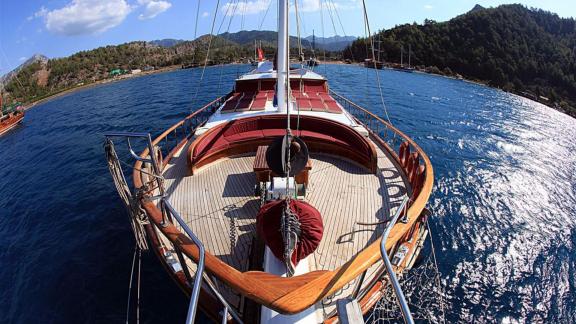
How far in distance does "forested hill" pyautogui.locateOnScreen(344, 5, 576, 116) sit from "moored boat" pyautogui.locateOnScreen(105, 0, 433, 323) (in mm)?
61868

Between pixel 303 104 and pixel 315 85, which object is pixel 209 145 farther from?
pixel 315 85

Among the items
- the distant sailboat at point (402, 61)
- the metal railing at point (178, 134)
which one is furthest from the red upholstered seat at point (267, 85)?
the distant sailboat at point (402, 61)

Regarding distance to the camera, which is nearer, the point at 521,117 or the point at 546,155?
the point at 546,155

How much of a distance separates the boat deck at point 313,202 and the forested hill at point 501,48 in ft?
204

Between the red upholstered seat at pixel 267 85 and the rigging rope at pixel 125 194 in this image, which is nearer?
the rigging rope at pixel 125 194

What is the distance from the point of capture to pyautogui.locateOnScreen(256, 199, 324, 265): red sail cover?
4.14 m

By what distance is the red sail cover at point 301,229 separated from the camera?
13.6 feet

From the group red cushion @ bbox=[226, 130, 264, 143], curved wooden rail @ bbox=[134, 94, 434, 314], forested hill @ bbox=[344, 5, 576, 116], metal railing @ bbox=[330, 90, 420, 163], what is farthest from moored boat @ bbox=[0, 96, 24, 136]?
forested hill @ bbox=[344, 5, 576, 116]

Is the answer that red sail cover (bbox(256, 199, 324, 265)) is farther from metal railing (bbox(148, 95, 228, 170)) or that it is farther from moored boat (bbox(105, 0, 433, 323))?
metal railing (bbox(148, 95, 228, 170))

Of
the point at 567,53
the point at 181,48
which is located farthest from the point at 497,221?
the point at 181,48

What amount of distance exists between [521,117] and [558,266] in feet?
88.2

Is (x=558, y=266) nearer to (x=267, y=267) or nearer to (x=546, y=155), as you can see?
(x=267, y=267)

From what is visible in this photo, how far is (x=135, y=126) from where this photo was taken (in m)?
21.5

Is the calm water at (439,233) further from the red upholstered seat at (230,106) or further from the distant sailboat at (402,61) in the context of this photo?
the distant sailboat at (402,61)
